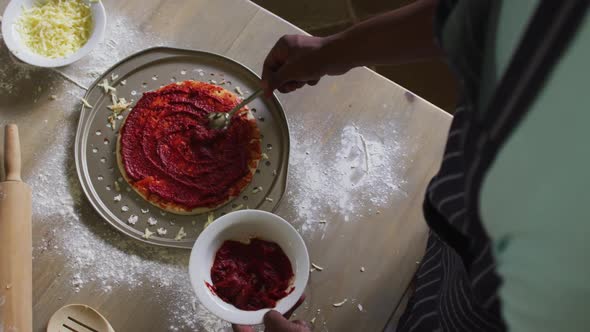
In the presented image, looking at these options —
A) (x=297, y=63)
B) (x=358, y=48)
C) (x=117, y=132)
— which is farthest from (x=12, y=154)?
(x=358, y=48)

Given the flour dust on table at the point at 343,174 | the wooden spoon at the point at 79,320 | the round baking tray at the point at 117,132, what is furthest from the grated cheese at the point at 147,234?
the flour dust on table at the point at 343,174

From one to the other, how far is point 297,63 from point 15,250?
552mm

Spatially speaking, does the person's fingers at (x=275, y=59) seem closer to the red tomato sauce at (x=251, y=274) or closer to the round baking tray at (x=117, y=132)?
the round baking tray at (x=117, y=132)

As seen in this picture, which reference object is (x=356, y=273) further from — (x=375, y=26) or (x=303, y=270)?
(x=375, y=26)

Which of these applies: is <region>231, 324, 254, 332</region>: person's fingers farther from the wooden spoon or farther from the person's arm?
the person's arm

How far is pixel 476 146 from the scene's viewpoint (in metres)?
0.36

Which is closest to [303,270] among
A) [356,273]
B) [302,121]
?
[356,273]

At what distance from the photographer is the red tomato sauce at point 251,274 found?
750 mm

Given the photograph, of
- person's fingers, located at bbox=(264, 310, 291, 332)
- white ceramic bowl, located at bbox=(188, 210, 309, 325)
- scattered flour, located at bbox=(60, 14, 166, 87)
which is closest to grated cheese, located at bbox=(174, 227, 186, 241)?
white ceramic bowl, located at bbox=(188, 210, 309, 325)

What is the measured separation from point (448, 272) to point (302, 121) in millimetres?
415

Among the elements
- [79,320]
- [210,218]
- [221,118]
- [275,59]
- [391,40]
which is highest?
[391,40]

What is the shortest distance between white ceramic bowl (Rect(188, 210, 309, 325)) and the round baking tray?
115 mm

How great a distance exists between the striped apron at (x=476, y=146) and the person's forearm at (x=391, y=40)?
0.19m

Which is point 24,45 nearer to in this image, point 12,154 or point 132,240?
point 12,154
